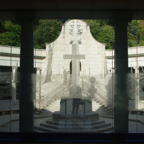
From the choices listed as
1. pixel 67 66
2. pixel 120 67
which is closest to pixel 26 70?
pixel 67 66

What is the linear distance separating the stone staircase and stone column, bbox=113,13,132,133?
838 mm

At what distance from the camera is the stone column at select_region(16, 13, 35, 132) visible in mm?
6922

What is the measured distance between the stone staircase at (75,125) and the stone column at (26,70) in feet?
2.61

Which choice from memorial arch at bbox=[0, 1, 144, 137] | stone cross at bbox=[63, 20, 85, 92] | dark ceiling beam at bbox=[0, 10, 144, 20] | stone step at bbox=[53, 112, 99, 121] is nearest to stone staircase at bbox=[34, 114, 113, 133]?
stone step at bbox=[53, 112, 99, 121]

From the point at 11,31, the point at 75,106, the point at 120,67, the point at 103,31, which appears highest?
the point at 103,31

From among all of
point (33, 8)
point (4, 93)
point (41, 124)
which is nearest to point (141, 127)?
point (41, 124)

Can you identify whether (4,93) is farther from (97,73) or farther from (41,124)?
(97,73)

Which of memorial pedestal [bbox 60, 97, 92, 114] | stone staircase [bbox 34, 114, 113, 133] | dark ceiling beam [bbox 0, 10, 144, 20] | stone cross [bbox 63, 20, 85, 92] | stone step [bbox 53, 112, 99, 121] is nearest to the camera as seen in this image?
dark ceiling beam [bbox 0, 10, 144, 20]

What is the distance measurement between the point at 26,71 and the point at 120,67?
361cm

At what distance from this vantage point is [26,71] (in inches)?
279

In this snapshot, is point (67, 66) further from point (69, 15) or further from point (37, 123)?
point (37, 123)

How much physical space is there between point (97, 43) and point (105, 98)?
103 inches

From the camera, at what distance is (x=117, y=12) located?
7059 millimetres

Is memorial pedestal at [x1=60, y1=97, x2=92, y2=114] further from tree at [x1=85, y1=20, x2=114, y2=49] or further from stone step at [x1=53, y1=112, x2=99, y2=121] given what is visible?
tree at [x1=85, y1=20, x2=114, y2=49]
